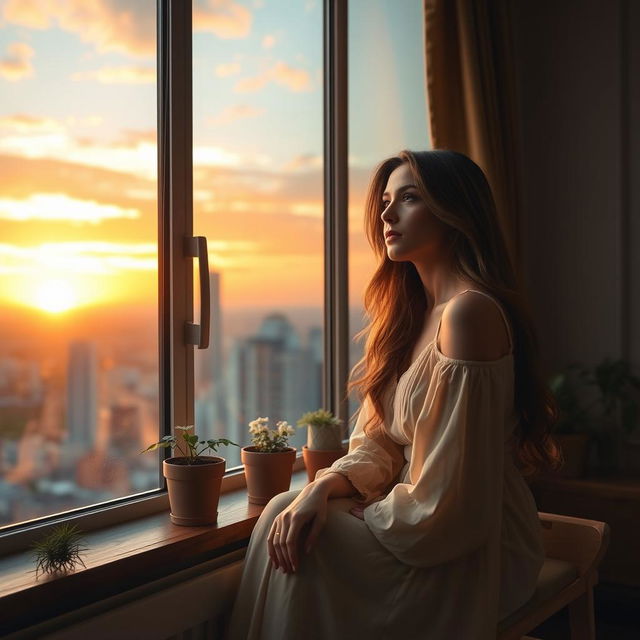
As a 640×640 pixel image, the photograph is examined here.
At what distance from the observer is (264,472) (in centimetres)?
181

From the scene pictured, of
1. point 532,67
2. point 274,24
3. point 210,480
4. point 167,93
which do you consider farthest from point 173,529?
point 532,67

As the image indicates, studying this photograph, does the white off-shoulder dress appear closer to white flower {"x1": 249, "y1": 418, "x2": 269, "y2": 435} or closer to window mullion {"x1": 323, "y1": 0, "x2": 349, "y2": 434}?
white flower {"x1": 249, "y1": 418, "x2": 269, "y2": 435}

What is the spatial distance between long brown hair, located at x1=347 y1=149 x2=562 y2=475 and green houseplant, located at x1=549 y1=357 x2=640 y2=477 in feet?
3.19

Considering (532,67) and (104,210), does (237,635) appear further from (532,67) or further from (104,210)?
(532,67)

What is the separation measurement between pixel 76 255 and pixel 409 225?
725 millimetres

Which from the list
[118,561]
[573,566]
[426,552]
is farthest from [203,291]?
[573,566]

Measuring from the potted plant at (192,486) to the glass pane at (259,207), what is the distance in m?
0.26

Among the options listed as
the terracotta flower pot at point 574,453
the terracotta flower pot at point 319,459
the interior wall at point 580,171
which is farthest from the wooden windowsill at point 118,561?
the interior wall at point 580,171

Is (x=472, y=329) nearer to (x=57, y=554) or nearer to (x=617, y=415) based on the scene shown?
→ (x=57, y=554)

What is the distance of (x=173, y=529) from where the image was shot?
1.60m

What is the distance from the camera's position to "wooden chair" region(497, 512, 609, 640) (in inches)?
66.4

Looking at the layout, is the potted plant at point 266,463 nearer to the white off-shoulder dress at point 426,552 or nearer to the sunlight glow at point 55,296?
the white off-shoulder dress at point 426,552

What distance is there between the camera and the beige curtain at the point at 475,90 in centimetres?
251

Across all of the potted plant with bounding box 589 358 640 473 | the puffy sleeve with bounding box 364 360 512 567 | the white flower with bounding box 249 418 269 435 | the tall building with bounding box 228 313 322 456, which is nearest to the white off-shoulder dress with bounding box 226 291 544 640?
the puffy sleeve with bounding box 364 360 512 567
